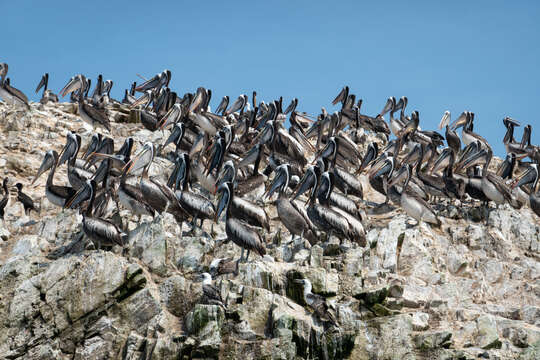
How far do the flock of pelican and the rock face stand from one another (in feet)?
1.66

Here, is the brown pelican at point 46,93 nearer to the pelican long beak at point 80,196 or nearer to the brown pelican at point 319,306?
the pelican long beak at point 80,196

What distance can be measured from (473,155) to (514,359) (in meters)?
10.3

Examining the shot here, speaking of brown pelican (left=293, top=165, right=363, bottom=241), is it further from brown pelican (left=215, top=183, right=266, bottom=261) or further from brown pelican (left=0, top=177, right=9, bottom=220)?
brown pelican (left=0, top=177, right=9, bottom=220)

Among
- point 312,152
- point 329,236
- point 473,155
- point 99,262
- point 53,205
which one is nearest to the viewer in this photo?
point 99,262

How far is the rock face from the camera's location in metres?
11.6

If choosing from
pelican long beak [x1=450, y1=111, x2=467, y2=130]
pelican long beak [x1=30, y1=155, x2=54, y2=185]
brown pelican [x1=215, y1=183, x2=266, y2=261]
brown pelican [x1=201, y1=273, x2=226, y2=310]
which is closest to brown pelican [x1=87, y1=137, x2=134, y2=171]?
pelican long beak [x1=30, y1=155, x2=54, y2=185]

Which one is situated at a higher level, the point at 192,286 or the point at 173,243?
the point at 173,243

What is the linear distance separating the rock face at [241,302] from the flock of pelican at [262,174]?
1.66 ft

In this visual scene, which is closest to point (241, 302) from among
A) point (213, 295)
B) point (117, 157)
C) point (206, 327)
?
point (213, 295)

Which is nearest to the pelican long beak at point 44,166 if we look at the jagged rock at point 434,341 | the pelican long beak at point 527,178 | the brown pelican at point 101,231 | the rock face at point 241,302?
the rock face at point 241,302

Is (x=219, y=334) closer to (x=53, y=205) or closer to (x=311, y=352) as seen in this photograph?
(x=311, y=352)

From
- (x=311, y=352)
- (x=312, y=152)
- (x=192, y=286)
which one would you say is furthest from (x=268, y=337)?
(x=312, y=152)

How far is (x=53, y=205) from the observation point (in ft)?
56.7

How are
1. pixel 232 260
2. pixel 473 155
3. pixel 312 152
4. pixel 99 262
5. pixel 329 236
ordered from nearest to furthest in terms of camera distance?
pixel 99 262
pixel 232 260
pixel 329 236
pixel 473 155
pixel 312 152
